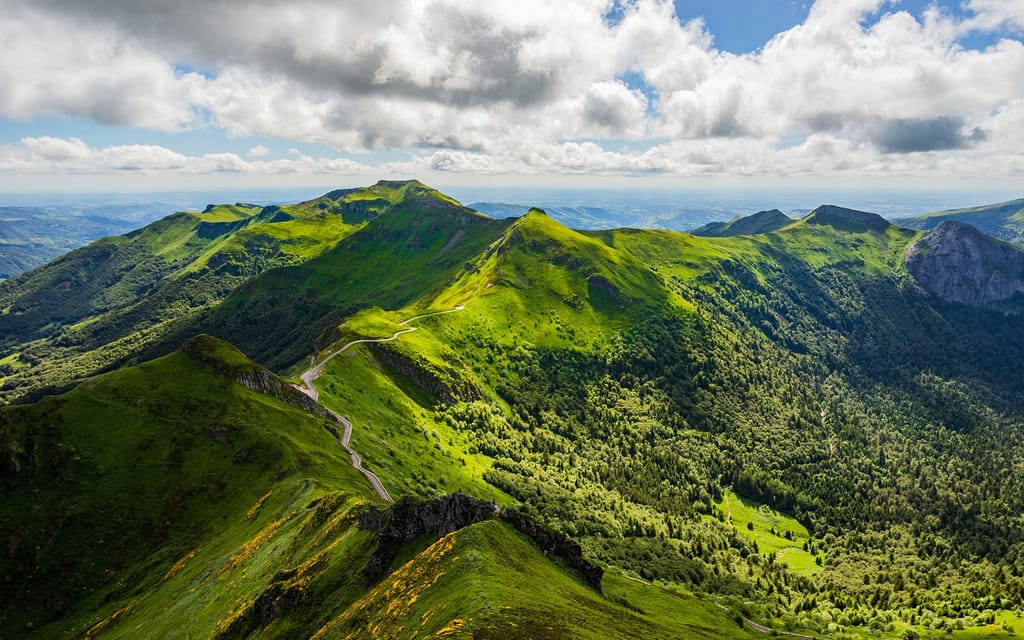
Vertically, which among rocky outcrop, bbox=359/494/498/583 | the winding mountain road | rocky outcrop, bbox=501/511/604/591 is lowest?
the winding mountain road

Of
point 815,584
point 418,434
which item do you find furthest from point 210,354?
point 815,584

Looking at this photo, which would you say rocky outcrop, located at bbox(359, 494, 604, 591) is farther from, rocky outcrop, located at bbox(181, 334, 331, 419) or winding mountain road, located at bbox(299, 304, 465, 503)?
rocky outcrop, located at bbox(181, 334, 331, 419)

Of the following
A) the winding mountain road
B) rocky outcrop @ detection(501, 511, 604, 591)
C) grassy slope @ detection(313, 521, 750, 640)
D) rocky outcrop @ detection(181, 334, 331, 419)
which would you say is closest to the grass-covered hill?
grassy slope @ detection(313, 521, 750, 640)

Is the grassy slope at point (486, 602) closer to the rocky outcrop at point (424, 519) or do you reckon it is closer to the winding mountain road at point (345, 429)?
the rocky outcrop at point (424, 519)

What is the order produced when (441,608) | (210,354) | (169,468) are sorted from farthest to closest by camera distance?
(210,354), (169,468), (441,608)

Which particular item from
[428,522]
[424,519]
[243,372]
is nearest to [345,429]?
[243,372]

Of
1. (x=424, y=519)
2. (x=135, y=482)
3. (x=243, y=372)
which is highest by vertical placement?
(x=424, y=519)

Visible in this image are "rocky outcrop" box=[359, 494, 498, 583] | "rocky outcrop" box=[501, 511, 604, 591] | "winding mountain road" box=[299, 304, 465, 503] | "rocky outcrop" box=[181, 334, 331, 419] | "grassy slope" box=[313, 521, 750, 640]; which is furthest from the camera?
"rocky outcrop" box=[181, 334, 331, 419]

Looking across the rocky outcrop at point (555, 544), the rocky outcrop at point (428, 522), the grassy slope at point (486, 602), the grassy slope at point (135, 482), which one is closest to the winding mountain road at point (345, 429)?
the grassy slope at point (135, 482)

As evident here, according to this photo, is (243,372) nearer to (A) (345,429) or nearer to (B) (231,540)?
(A) (345,429)

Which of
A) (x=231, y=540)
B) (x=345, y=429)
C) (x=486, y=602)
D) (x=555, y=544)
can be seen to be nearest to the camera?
(x=486, y=602)

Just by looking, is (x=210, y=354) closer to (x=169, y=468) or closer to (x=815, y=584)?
(x=169, y=468)
